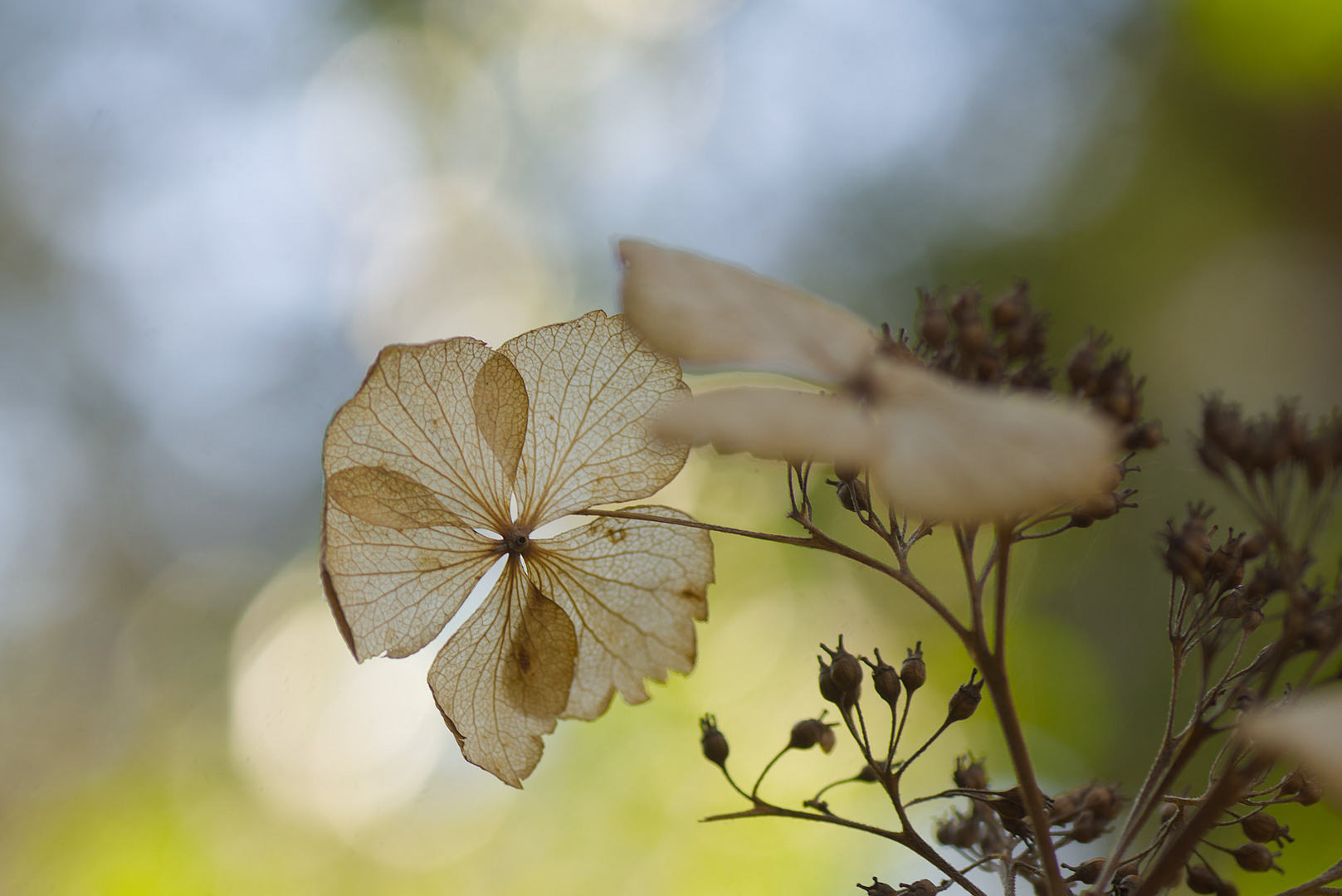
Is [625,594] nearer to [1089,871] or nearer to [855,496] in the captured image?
[855,496]

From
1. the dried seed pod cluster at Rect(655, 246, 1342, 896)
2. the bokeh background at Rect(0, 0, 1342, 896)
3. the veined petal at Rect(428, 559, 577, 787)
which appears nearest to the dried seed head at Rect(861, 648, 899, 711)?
the dried seed pod cluster at Rect(655, 246, 1342, 896)

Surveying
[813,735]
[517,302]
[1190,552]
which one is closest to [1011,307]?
Answer: [1190,552]

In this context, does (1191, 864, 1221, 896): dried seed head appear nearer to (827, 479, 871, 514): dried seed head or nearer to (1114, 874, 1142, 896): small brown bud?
(1114, 874, 1142, 896): small brown bud

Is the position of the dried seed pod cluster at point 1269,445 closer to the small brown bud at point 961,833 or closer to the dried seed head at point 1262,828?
the dried seed head at point 1262,828

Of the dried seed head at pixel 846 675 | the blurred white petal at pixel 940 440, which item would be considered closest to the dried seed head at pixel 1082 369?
the blurred white petal at pixel 940 440

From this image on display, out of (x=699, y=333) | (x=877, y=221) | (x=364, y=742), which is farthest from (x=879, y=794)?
(x=877, y=221)

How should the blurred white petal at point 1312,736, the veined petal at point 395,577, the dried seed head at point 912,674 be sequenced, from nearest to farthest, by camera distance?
the blurred white petal at point 1312,736, the veined petal at point 395,577, the dried seed head at point 912,674

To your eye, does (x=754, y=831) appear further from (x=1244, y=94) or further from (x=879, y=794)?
(x=1244, y=94)

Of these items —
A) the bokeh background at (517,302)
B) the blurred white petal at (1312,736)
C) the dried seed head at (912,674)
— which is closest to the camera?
the blurred white petal at (1312,736)
